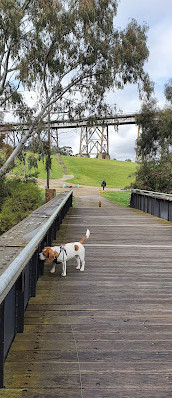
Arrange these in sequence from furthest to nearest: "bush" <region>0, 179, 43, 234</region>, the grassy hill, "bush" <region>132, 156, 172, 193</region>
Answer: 1. the grassy hill
2. "bush" <region>132, 156, 172, 193</region>
3. "bush" <region>0, 179, 43, 234</region>

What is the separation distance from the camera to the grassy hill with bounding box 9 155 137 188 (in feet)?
225

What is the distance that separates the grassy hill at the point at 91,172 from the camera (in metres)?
68.7

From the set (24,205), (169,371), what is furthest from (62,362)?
(24,205)

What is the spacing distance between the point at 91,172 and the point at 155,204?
6113 cm

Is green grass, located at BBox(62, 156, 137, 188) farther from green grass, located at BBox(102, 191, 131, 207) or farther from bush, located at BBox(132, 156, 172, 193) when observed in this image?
bush, located at BBox(132, 156, 172, 193)

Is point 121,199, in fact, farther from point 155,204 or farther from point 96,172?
→ point 96,172

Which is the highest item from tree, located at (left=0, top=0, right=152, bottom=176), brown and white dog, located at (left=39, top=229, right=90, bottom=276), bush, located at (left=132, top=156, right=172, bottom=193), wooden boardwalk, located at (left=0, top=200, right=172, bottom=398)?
tree, located at (left=0, top=0, right=152, bottom=176)

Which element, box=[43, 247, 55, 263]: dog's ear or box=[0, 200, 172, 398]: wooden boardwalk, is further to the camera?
box=[43, 247, 55, 263]: dog's ear

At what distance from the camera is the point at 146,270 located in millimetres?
6609

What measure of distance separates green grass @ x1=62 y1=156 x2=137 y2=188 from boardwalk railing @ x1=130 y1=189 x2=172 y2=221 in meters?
41.0

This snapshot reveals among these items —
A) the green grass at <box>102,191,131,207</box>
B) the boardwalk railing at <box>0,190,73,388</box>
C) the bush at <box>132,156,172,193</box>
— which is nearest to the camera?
the boardwalk railing at <box>0,190,73,388</box>

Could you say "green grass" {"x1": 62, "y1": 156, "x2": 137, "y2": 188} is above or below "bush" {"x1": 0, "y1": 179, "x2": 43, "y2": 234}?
above

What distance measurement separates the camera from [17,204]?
21.7 m

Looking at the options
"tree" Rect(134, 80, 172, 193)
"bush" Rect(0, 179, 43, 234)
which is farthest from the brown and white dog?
"tree" Rect(134, 80, 172, 193)
